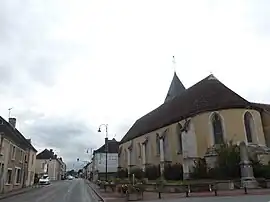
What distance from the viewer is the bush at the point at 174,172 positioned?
1298 inches

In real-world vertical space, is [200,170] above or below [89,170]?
below

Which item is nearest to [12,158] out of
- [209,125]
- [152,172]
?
[152,172]

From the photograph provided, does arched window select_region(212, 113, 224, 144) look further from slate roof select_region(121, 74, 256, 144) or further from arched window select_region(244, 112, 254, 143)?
arched window select_region(244, 112, 254, 143)

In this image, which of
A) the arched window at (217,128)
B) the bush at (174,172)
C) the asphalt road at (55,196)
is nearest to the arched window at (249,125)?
the arched window at (217,128)

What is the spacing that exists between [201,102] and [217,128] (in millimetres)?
3545

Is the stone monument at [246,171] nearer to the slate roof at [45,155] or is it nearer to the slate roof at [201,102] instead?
the slate roof at [201,102]

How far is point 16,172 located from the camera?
36844 millimetres

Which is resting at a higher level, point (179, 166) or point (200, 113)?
point (200, 113)

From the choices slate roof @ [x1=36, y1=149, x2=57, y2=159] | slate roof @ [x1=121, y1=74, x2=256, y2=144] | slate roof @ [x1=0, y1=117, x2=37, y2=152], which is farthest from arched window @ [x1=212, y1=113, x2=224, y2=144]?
slate roof @ [x1=36, y1=149, x2=57, y2=159]

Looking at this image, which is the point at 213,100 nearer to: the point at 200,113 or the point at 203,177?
the point at 200,113

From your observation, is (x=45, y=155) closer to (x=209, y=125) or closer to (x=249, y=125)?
(x=209, y=125)

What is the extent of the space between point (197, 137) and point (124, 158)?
85.9 feet

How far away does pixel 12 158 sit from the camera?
33688 millimetres

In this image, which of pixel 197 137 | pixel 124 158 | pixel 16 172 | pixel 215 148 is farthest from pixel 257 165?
pixel 124 158
